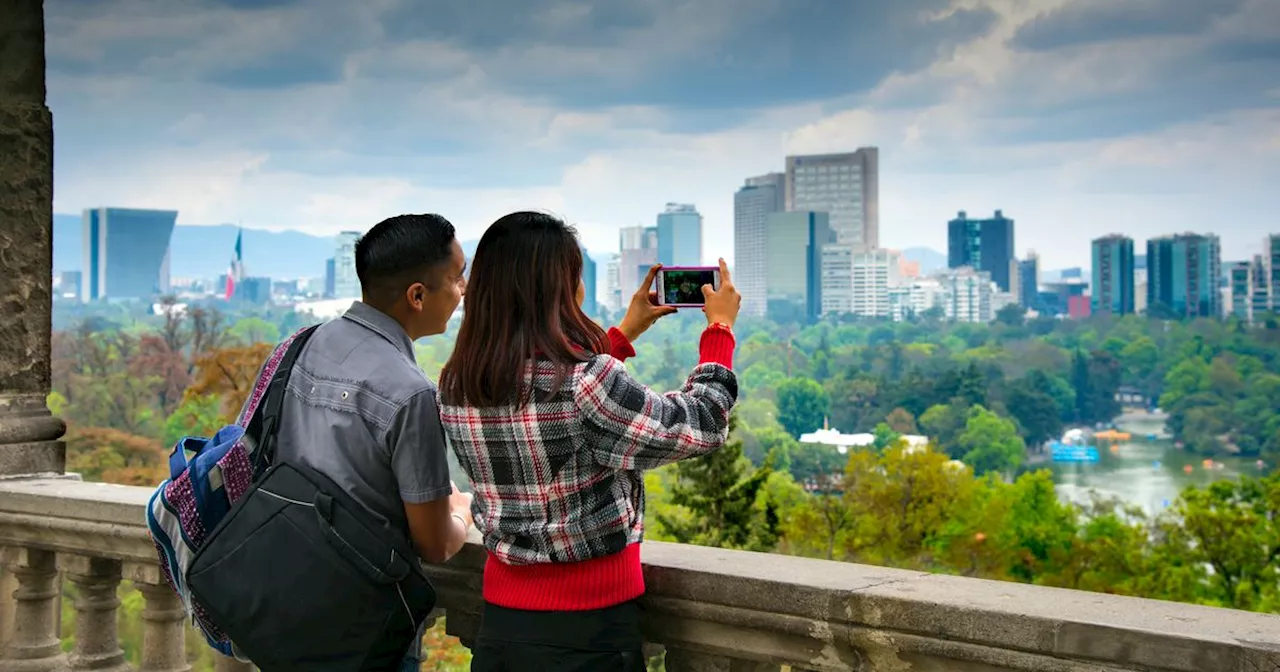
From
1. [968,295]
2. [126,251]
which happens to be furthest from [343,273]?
[968,295]

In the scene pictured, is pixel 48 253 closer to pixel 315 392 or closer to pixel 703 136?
pixel 315 392

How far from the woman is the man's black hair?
0.51 ft

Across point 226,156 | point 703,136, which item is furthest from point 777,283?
point 226,156

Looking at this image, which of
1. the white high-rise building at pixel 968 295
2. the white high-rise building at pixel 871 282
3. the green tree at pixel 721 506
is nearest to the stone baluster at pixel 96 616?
the green tree at pixel 721 506

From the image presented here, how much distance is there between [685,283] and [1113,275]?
11883 cm

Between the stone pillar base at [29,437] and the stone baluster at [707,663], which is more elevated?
the stone pillar base at [29,437]

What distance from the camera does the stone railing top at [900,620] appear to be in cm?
200

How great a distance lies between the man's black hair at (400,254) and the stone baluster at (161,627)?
1329 millimetres

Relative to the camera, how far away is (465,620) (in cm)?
291

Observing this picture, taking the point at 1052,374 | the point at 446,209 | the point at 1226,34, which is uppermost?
the point at 1226,34

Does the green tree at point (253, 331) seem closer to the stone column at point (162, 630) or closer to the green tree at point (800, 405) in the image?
the green tree at point (800, 405)

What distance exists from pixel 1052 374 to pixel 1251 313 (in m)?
21.3

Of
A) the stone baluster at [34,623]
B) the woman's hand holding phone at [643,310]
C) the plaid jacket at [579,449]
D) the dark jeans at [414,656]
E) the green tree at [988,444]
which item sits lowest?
the green tree at [988,444]

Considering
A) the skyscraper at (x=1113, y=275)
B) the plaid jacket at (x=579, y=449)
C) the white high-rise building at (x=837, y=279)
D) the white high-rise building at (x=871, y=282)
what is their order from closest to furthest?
the plaid jacket at (x=579, y=449) < the skyscraper at (x=1113, y=275) < the white high-rise building at (x=871, y=282) < the white high-rise building at (x=837, y=279)
